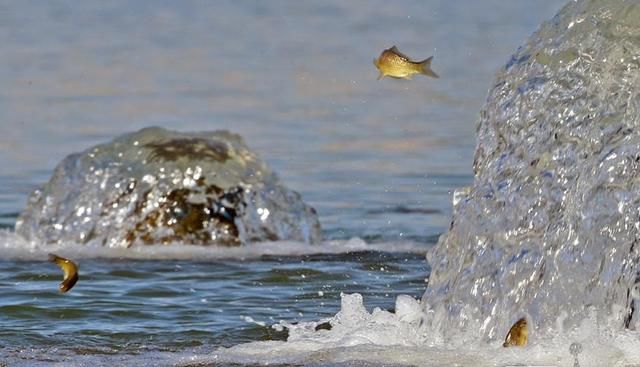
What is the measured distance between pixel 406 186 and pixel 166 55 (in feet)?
25.2

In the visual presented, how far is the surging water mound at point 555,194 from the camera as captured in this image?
7.10 meters

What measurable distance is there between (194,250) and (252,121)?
19.4 ft

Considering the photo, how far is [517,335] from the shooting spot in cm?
682

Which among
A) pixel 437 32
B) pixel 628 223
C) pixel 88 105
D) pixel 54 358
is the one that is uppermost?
pixel 437 32

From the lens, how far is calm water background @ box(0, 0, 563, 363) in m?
8.47

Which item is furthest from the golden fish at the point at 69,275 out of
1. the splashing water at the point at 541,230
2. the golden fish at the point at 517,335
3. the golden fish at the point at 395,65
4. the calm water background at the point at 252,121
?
the golden fish at the point at 517,335

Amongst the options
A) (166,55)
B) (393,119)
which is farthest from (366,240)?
(166,55)

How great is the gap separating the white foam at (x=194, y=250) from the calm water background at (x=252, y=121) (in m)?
0.15

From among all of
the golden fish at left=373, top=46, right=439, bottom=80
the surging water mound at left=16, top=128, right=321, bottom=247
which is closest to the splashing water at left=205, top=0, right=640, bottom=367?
the golden fish at left=373, top=46, right=439, bottom=80

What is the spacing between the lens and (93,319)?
8.17 metres

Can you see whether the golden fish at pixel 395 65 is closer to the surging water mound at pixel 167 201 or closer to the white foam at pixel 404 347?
the white foam at pixel 404 347

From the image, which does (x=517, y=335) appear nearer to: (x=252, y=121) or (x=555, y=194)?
(x=555, y=194)

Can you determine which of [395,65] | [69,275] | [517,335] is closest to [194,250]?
[69,275]

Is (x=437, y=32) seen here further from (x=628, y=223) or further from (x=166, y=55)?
(x=628, y=223)
